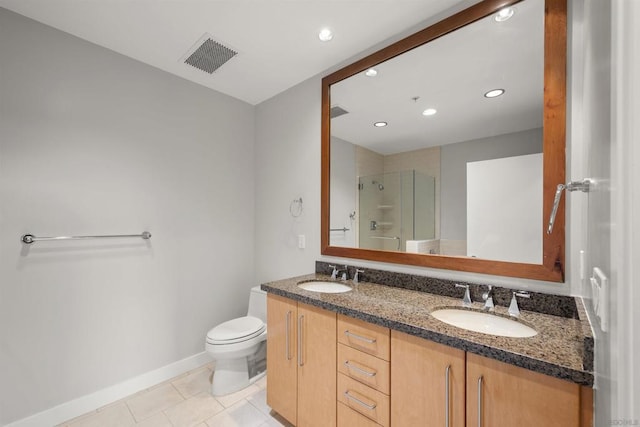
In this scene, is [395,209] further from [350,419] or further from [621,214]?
[621,214]

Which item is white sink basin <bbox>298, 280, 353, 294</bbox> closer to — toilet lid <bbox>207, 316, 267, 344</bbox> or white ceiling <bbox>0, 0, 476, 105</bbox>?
toilet lid <bbox>207, 316, 267, 344</bbox>

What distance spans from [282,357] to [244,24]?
2077 mm

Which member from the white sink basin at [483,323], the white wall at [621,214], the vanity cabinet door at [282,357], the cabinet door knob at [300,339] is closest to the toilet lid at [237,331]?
the vanity cabinet door at [282,357]

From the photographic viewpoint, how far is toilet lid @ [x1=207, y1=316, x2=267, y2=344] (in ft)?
6.35

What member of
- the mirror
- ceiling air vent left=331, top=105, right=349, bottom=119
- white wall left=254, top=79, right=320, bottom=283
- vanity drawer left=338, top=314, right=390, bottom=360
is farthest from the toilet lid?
ceiling air vent left=331, top=105, right=349, bottom=119

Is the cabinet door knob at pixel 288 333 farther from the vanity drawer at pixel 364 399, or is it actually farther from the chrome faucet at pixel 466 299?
the chrome faucet at pixel 466 299

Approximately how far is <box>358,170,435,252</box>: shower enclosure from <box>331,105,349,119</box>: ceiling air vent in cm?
54

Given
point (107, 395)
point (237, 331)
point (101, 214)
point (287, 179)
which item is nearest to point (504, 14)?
point (287, 179)

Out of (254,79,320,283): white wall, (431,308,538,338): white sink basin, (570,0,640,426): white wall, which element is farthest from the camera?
(254,79,320,283): white wall

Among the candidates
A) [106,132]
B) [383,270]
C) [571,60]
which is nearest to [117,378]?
[106,132]

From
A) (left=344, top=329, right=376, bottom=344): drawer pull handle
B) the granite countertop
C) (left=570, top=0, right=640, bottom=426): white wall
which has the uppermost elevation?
(left=570, top=0, right=640, bottom=426): white wall

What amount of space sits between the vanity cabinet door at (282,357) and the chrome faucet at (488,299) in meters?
0.98

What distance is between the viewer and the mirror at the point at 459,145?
125 cm

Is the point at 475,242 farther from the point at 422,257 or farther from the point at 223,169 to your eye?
the point at 223,169
